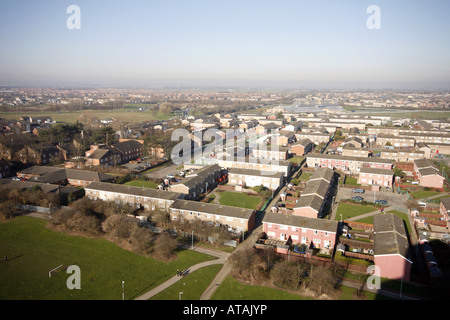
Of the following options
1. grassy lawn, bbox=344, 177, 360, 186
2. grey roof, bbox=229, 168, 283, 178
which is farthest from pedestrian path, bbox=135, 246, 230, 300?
grassy lawn, bbox=344, 177, 360, 186

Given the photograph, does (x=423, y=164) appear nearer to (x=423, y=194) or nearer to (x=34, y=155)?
(x=423, y=194)

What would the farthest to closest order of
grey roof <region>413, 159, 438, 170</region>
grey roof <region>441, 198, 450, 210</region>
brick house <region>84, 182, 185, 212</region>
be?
→ grey roof <region>413, 159, 438, 170</region>
brick house <region>84, 182, 185, 212</region>
grey roof <region>441, 198, 450, 210</region>

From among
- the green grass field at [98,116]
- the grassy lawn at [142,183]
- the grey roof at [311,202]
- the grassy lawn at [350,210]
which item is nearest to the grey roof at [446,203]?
the grassy lawn at [350,210]

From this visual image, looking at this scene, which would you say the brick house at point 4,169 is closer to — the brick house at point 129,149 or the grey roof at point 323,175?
the brick house at point 129,149

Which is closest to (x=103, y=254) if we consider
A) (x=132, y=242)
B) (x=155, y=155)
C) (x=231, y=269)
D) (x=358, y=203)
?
(x=132, y=242)

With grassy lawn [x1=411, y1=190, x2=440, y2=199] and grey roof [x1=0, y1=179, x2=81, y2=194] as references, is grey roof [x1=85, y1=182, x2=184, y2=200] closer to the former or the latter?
grey roof [x1=0, y1=179, x2=81, y2=194]
